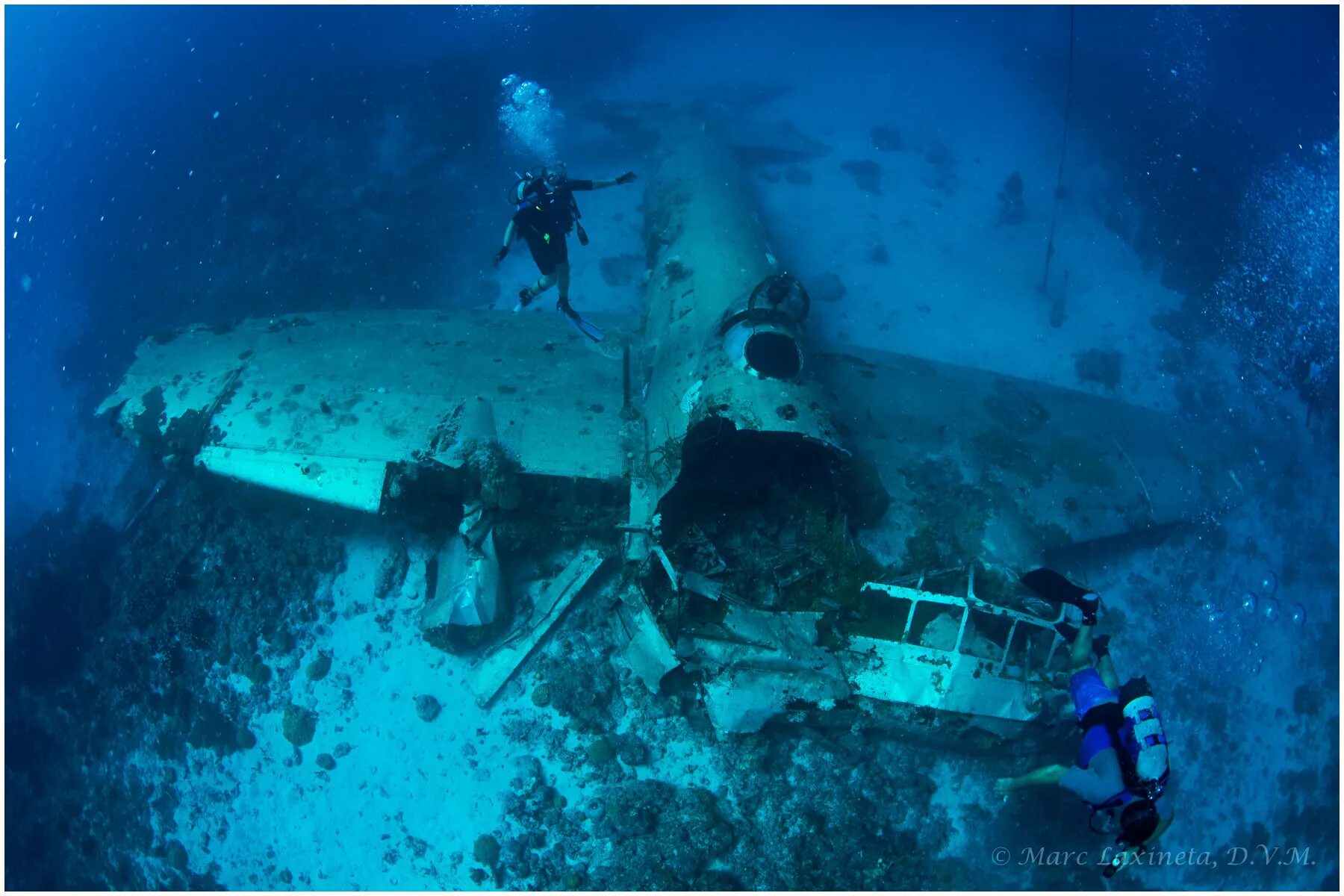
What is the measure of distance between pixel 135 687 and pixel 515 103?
20.2 meters

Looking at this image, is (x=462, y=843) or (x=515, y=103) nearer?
(x=462, y=843)

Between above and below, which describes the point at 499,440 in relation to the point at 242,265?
above

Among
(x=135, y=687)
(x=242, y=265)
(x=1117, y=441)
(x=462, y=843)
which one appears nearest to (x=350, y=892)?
(x=462, y=843)

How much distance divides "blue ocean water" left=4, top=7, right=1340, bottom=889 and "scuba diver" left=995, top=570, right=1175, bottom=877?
122 cm

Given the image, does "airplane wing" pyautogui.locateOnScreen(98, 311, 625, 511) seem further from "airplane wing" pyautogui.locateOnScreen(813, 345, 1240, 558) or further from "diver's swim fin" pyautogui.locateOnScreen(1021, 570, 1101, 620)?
"diver's swim fin" pyautogui.locateOnScreen(1021, 570, 1101, 620)

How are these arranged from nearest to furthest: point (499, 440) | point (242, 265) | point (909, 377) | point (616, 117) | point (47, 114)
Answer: point (499, 440), point (909, 377), point (242, 265), point (616, 117), point (47, 114)

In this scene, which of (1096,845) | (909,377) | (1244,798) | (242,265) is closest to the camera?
(1096,845)

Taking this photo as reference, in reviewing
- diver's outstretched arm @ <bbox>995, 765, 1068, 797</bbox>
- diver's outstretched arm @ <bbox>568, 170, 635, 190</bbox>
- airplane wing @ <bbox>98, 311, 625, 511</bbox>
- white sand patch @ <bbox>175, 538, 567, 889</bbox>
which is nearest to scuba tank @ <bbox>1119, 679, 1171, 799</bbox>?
diver's outstretched arm @ <bbox>995, 765, 1068, 797</bbox>

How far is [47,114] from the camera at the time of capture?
33812 millimetres

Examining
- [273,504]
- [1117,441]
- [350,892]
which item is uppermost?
[1117,441]

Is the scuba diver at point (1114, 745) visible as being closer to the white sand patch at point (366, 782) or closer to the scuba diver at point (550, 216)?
the white sand patch at point (366, 782)

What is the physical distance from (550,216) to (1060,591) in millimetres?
8182

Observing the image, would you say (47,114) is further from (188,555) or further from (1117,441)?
(1117,441)

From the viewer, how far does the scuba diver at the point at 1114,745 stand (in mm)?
5477
